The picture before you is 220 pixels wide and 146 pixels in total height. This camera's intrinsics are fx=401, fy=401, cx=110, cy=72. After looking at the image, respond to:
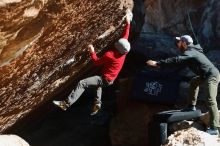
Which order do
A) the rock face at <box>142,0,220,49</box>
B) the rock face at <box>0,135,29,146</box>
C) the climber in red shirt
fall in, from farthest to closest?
the rock face at <box>142,0,220,49</box> → the climber in red shirt → the rock face at <box>0,135,29,146</box>

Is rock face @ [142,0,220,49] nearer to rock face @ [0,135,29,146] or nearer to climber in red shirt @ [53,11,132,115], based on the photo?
climber in red shirt @ [53,11,132,115]

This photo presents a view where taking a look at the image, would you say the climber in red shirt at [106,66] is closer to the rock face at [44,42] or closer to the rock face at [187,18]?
the rock face at [44,42]

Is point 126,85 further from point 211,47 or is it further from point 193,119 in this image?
point 211,47

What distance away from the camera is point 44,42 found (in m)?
6.31

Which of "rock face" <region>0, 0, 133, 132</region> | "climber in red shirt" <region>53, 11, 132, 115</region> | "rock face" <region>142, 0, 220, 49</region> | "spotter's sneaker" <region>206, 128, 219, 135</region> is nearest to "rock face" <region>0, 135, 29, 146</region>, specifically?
"rock face" <region>0, 0, 133, 132</region>

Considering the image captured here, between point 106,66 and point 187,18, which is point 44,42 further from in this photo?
point 187,18

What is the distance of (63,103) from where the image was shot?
718 cm

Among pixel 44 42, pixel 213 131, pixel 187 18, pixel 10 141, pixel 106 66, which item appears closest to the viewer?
pixel 44 42

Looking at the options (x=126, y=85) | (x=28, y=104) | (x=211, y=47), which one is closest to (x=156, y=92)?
(x=126, y=85)

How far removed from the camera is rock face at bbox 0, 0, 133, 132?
5.20 metres

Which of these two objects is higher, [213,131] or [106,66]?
[106,66]

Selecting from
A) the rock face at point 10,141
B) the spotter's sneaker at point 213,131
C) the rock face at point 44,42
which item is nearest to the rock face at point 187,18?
the rock face at point 44,42

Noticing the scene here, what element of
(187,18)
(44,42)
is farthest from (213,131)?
(187,18)

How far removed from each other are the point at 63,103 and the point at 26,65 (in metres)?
1.09
